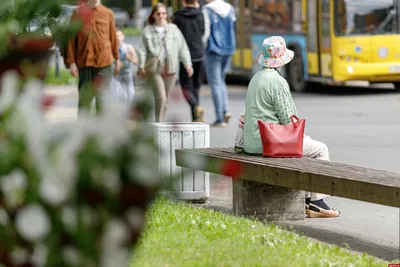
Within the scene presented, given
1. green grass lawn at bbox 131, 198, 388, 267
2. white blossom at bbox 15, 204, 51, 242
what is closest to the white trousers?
green grass lawn at bbox 131, 198, 388, 267

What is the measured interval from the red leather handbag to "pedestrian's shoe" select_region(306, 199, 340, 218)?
48 centimetres

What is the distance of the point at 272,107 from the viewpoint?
27.1 ft

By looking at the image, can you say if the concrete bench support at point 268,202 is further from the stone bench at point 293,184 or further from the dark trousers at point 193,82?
the dark trousers at point 193,82

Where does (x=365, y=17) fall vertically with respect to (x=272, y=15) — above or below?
above

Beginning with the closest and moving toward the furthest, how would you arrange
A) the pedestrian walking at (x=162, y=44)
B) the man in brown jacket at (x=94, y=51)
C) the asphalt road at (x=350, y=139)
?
the asphalt road at (x=350, y=139)
the man in brown jacket at (x=94, y=51)
the pedestrian walking at (x=162, y=44)

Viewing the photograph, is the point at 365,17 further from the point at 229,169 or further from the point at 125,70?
the point at 229,169

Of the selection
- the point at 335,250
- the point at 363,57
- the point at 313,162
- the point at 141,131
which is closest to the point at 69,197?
the point at 141,131

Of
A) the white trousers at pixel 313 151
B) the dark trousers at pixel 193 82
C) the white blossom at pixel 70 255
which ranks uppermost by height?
the white blossom at pixel 70 255

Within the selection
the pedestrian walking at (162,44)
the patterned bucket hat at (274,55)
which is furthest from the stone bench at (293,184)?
the pedestrian walking at (162,44)

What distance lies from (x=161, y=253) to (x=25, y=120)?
129 inches

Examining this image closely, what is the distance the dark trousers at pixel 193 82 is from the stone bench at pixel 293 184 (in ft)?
20.4

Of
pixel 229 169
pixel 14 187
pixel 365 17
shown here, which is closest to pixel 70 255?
pixel 14 187

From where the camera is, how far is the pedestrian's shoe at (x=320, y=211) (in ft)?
27.1

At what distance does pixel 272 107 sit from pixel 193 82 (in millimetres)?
7251
